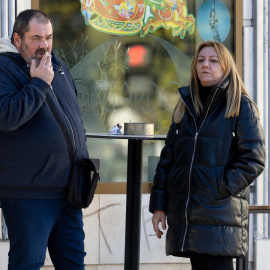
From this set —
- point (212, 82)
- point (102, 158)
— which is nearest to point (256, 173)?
point (212, 82)

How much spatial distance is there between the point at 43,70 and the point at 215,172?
105 centimetres

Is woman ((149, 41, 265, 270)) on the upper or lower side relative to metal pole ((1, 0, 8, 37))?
lower

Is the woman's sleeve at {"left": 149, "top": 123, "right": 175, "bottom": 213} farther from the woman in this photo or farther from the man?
the man

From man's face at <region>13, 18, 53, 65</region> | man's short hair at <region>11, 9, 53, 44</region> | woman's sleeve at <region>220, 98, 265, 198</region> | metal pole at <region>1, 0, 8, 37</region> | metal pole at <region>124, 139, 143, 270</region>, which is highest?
metal pole at <region>1, 0, 8, 37</region>

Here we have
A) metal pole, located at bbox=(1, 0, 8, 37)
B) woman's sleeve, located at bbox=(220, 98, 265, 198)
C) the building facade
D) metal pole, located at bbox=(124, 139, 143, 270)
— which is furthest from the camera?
the building facade

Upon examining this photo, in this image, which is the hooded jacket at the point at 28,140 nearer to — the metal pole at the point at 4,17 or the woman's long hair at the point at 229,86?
the woman's long hair at the point at 229,86

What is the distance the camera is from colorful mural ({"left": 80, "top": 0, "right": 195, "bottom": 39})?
5.75 metres

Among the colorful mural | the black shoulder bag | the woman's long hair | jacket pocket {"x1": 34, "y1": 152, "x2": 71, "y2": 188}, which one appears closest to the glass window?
the colorful mural

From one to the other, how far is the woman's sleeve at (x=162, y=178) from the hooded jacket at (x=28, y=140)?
2.09 ft

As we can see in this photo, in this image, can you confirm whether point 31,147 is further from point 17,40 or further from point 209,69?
point 209,69

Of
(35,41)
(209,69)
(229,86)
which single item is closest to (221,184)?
(229,86)

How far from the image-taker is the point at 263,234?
231 inches

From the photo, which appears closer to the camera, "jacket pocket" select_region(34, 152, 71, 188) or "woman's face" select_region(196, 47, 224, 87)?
"jacket pocket" select_region(34, 152, 71, 188)

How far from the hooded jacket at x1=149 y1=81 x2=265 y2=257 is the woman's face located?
11 centimetres
